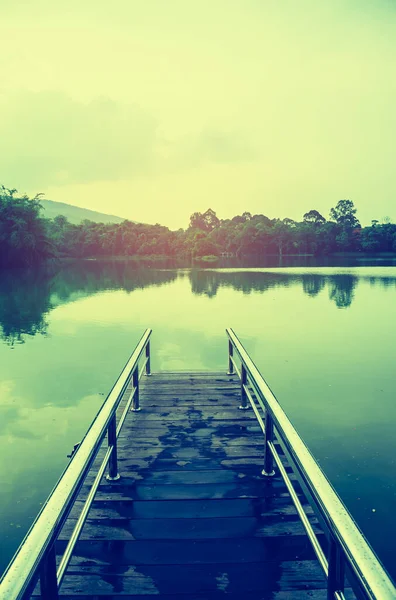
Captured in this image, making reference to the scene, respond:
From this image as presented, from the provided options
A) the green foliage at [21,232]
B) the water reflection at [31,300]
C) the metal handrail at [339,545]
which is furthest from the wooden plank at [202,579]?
the green foliage at [21,232]

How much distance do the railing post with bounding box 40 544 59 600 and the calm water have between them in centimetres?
286

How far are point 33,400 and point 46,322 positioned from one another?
10394 millimetres

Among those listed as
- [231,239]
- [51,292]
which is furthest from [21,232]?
→ [231,239]

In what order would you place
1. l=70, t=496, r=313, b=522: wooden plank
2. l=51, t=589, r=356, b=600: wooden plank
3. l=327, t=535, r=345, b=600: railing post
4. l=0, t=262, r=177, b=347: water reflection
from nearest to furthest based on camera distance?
l=327, t=535, r=345, b=600: railing post < l=51, t=589, r=356, b=600: wooden plank < l=70, t=496, r=313, b=522: wooden plank < l=0, t=262, r=177, b=347: water reflection

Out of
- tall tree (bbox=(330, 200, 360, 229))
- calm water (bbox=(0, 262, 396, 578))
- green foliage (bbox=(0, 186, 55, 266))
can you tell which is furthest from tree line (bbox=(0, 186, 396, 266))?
calm water (bbox=(0, 262, 396, 578))

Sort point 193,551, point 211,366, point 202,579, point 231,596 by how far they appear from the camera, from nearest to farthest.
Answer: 1. point 231,596
2. point 202,579
3. point 193,551
4. point 211,366

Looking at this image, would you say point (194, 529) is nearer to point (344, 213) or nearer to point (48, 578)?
point (48, 578)

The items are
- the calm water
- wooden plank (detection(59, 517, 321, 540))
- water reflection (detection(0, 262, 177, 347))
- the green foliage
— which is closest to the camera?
wooden plank (detection(59, 517, 321, 540))

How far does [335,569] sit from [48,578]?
109 cm

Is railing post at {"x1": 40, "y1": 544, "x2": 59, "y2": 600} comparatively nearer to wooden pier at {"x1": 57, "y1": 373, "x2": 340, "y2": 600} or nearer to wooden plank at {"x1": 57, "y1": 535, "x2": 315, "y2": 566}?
wooden pier at {"x1": 57, "y1": 373, "x2": 340, "y2": 600}

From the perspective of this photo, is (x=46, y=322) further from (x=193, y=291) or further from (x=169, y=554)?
(x=169, y=554)

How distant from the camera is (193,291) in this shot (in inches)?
1276

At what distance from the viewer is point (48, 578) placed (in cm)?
166

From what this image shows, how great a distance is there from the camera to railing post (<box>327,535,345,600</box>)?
1.73m
